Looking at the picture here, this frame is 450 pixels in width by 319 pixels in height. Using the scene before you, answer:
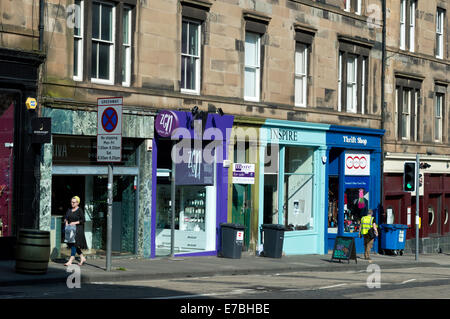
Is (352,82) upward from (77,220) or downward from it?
upward

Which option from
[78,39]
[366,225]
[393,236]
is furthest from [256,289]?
[393,236]

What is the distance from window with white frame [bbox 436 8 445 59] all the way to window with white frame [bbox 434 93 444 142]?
1.93 m

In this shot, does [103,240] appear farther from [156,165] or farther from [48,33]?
[48,33]

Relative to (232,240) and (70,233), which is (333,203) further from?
(70,233)

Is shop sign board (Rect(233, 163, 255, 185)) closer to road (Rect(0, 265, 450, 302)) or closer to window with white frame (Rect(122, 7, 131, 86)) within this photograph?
window with white frame (Rect(122, 7, 131, 86))

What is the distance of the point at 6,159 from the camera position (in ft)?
66.9

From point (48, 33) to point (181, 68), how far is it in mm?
5196

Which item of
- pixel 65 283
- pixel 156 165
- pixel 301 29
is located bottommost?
pixel 65 283

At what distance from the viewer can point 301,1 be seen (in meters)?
29.5

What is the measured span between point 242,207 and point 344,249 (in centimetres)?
357

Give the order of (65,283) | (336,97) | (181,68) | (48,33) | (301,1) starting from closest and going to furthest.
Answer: (65,283) < (48,33) < (181,68) < (301,1) < (336,97)

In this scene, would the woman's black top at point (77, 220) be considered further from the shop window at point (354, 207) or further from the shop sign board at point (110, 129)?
the shop window at point (354, 207)

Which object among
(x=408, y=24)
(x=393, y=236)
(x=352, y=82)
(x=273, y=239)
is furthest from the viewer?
(x=408, y=24)

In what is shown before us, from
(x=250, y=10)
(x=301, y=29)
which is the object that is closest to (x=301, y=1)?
(x=301, y=29)
